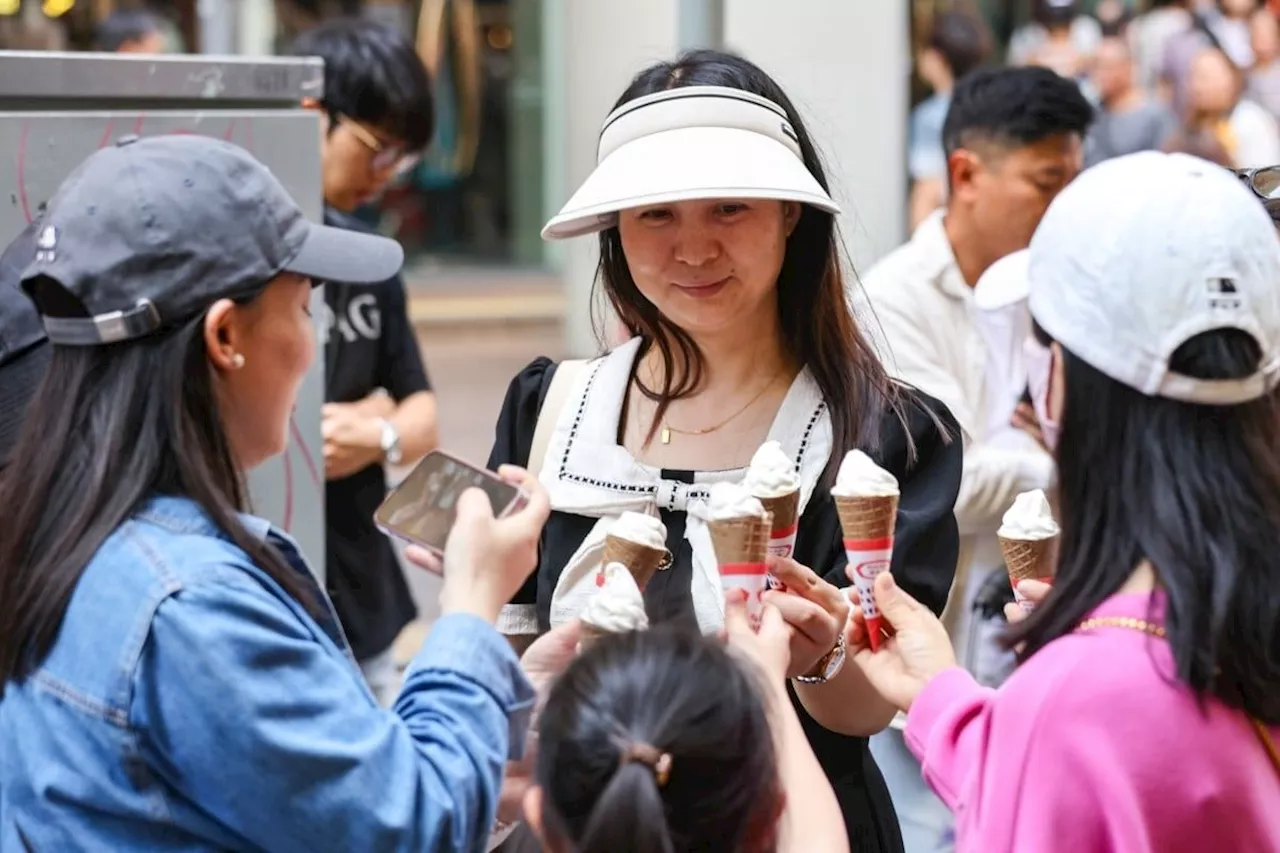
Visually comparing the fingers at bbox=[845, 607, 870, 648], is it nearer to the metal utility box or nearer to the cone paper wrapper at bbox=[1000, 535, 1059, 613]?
the cone paper wrapper at bbox=[1000, 535, 1059, 613]

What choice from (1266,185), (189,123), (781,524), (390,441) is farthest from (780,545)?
(390,441)

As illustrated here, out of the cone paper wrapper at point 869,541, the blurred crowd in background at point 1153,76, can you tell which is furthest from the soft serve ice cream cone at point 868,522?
the blurred crowd in background at point 1153,76

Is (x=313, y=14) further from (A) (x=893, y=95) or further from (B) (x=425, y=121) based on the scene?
(B) (x=425, y=121)

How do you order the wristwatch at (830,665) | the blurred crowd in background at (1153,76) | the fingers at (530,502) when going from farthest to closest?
1. the blurred crowd in background at (1153,76)
2. the wristwatch at (830,665)
3. the fingers at (530,502)

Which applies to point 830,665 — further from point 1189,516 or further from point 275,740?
point 275,740

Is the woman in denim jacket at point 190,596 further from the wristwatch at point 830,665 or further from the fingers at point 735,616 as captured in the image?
the wristwatch at point 830,665

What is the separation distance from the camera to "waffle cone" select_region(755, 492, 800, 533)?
2223mm

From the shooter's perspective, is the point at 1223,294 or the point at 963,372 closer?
the point at 1223,294

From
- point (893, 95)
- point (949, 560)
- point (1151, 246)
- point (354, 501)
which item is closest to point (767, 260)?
point (949, 560)

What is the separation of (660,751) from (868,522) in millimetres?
645

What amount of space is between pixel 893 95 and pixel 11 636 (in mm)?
5027

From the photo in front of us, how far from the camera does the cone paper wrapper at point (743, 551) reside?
2117mm

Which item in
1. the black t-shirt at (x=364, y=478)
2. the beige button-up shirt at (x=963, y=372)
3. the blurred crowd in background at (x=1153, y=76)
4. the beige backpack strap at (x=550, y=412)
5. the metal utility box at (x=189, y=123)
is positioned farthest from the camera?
the blurred crowd in background at (x=1153, y=76)

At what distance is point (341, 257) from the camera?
200cm
